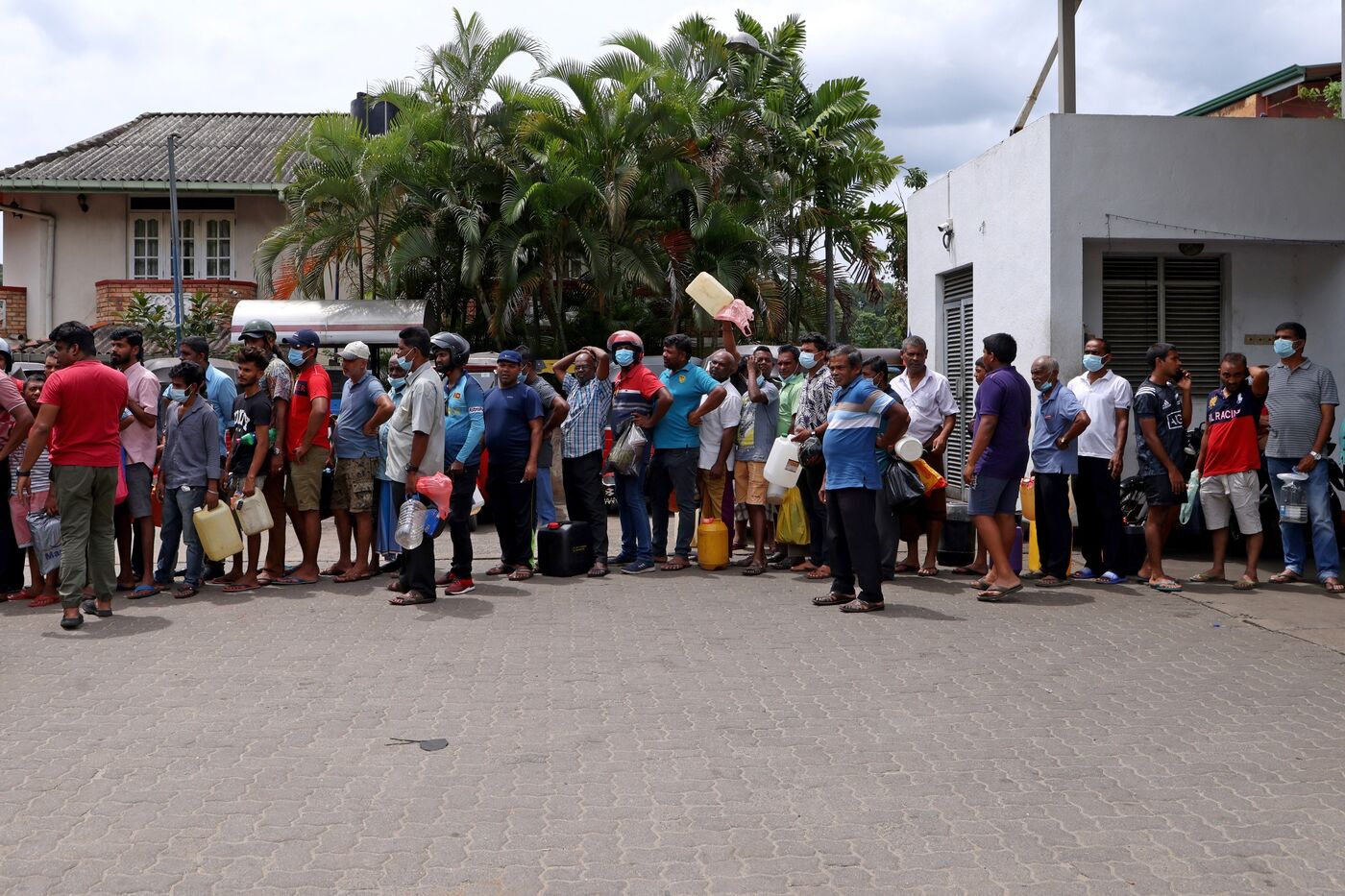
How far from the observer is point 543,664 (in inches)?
297

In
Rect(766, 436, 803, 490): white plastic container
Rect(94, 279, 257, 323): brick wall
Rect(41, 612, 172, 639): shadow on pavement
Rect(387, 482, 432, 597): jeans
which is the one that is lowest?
Rect(41, 612, 172, 639): shadow on pavement

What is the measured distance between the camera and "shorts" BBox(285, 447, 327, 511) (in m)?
10.4

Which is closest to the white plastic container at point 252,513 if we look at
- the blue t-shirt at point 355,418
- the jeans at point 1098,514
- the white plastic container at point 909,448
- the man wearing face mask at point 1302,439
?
the blue t-shirt at point 355,418

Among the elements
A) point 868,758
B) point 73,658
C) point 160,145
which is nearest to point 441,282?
point 160,145

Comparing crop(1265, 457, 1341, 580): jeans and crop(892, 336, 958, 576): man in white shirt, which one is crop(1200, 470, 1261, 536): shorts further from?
crop(892, 336, 958, 576): man in white shirt

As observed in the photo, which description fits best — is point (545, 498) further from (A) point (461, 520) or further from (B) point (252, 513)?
(B) point (252, 513)

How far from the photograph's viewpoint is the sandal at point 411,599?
9.61 m

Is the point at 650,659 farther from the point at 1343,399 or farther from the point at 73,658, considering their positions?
the point at 1343,399

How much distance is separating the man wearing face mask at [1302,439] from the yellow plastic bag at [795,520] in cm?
378

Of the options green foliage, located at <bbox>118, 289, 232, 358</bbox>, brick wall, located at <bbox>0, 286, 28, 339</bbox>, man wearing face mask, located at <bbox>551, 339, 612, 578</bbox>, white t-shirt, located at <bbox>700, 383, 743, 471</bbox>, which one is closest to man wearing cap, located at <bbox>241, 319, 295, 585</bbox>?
man wearing face mask, located at <bbox>551, 339, 612, 578</bbox>

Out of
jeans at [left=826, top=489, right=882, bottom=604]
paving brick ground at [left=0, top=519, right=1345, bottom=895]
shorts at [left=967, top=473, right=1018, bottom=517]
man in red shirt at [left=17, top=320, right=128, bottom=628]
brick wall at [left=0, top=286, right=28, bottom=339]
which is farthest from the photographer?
brick wall at [left=0, top=286, right=28, bottom=339]

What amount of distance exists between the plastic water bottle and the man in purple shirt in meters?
4.02

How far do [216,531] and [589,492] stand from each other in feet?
9.90

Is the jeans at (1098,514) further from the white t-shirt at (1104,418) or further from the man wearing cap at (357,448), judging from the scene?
the man wearing cap at (357,448)
